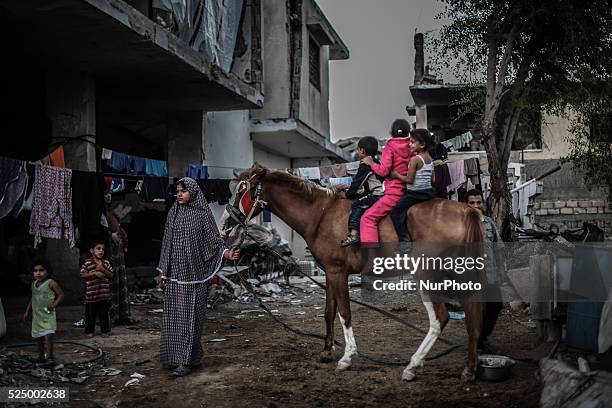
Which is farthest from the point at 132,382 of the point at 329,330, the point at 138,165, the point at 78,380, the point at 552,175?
the point at 552,175

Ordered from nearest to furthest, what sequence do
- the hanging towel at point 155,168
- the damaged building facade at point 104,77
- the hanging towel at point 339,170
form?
1. the damaged building facade at point 104,77
2. the hanging towel at point 155,168
3. the hanging towel at point 339,170

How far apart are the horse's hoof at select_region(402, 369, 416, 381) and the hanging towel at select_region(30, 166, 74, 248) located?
4.83 metres

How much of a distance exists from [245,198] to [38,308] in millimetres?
2277

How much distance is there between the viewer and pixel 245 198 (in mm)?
6402

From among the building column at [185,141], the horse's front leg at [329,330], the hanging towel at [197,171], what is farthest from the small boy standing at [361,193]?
the building column at [185,141]

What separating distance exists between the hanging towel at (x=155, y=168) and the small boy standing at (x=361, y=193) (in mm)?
5627

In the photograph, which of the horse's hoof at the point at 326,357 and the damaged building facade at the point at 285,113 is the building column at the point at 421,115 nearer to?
the damaged building facade at the point at 285,113

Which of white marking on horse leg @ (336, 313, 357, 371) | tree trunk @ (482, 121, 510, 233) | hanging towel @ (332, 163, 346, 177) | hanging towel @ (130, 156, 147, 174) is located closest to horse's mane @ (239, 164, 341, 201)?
white marking on horse leg @ (336, 313, 357, 371)

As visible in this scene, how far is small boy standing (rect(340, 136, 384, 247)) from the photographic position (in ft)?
19.4

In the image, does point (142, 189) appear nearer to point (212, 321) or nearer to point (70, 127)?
point (70, 127)

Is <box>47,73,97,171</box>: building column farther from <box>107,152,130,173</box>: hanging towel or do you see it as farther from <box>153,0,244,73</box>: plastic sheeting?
<box>153,0,244,73</box>: plastic sheeting

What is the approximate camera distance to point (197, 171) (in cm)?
1209

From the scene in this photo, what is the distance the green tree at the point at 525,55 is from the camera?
37.9ft

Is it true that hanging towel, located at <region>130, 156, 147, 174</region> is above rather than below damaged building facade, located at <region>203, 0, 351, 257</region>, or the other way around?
below
